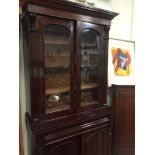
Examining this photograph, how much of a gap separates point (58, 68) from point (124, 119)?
1280 millimetres

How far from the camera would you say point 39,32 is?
144 cm

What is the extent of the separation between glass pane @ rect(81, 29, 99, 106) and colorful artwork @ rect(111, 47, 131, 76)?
56 centimetres

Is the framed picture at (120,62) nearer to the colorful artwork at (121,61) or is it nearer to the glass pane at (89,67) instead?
the colorful artwork at (121,61)

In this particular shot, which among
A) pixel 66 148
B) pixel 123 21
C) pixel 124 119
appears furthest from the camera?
pixel 123 21

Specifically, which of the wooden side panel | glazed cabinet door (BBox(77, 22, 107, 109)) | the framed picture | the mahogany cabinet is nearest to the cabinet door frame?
the mahogany cabinet

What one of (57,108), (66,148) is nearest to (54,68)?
(57,108)

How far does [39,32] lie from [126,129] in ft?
5.88

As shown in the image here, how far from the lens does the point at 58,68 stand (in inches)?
67.4

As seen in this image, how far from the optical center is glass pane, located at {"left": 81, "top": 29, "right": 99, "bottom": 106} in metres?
1.85

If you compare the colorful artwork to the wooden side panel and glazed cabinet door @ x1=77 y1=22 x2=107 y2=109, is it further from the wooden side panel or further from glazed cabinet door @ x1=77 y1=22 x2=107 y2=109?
glazed cabinet door @ x1=77 y1=22 x2=107 y2=109

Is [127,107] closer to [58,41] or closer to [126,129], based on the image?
[126,129]

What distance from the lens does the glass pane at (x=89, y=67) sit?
1.85m

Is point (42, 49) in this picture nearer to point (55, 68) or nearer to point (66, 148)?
point (55, 68)

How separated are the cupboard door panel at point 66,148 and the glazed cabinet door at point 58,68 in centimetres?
29
